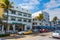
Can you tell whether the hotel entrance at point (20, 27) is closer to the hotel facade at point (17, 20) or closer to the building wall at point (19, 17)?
the hotel facade at point (17, 20)

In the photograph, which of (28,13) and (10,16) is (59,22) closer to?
(28,13)

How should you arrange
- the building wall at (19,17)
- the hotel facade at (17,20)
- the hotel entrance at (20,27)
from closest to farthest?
the hotel facade at (17,20) < the building wall at (19,17) < the hotel entrance at (20,27)

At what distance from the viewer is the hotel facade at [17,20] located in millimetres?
37147

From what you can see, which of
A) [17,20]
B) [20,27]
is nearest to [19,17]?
[17,20]

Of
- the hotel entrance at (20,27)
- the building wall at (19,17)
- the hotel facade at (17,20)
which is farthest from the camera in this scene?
the hotel entrance at (20,27)

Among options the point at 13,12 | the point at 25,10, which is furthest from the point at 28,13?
the point at 13,12

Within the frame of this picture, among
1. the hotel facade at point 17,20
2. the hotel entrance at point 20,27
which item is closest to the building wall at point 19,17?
the hotel facade at point 17,20

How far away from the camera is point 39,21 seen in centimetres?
5444

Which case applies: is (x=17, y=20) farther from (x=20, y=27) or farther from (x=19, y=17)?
(x=20, y=27)

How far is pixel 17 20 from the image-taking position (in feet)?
133

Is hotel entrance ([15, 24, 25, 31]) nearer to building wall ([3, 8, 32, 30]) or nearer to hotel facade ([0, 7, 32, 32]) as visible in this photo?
hotel facade ([0, 7, 32, 32])

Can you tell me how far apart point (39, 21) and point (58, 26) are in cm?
1654

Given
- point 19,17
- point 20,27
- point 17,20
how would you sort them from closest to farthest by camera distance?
point 17,20
point 19,17
point 20,27

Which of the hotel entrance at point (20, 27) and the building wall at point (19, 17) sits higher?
the building wall at point (19, 17)
